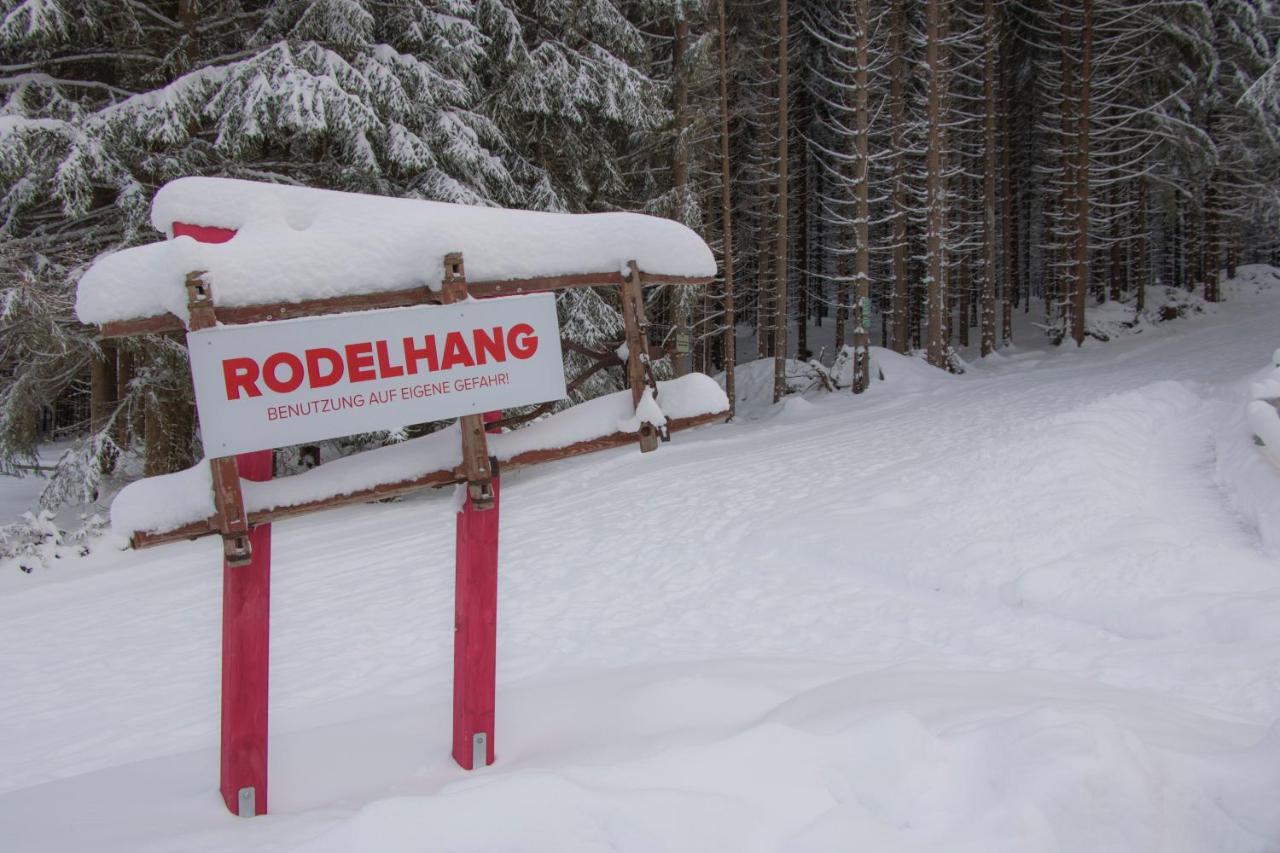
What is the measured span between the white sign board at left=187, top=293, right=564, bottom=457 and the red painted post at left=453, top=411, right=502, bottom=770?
1.87 ft

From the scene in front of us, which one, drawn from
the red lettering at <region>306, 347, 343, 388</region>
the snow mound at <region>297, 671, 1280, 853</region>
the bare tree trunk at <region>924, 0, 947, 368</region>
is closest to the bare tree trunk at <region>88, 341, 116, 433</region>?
the red lettering at <region>306, 347, 343, 388</region>

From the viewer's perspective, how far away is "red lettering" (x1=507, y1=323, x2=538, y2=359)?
368 cm

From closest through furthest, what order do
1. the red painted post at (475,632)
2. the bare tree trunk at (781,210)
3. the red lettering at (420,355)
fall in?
the red lettering at (420,355) → the red painted post at (475,632) → the bare tree trunk at (781,210)

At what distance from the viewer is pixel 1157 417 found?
1055 cm

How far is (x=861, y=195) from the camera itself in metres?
17.6

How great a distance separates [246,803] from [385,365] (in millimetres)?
2060

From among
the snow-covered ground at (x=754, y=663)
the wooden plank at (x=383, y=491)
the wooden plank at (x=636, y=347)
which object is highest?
the wooden plank at (x=636, y=347)

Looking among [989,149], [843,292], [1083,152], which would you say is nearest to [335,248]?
[989,149]

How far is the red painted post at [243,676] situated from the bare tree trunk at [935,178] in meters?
17.4

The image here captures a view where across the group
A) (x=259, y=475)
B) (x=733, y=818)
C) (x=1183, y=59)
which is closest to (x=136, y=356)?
(x=259, y=475)

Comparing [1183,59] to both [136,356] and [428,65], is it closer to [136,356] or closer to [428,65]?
[428,65]

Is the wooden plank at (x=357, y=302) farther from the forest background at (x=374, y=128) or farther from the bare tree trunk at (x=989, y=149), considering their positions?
the bare tree trunk at (x=989, y=149)

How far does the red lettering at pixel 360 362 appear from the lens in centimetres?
333

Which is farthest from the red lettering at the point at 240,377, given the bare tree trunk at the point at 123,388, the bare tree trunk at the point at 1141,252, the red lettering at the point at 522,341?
the bare tree trunk at the point at 1141,252
